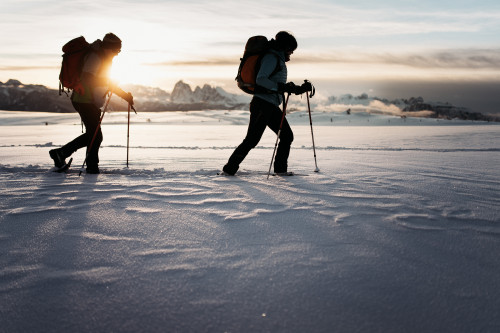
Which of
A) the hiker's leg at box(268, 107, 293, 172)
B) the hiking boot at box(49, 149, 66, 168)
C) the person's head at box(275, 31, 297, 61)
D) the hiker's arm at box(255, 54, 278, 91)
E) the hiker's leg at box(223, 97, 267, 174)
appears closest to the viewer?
the hiker's arm at box(255, 54, 278, 91)

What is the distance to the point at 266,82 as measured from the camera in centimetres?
495

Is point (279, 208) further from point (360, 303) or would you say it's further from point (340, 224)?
point (360, 303)

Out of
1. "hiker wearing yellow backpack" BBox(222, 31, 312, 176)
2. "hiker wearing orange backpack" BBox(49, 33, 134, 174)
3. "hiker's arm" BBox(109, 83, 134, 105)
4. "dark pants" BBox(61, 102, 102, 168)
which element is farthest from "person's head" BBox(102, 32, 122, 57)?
"hiker wearing yellow backpack" BBox(222, 31, 312, 176)

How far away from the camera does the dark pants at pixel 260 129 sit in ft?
17.6

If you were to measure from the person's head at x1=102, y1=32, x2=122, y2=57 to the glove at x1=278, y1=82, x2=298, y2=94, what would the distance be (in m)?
2.38

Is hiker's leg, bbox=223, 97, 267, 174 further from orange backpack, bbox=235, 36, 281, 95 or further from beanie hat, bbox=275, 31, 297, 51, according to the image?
beanie hat, bbox=275, 31, 297, 51

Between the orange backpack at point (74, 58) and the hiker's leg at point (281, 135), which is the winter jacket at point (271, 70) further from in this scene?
the orange backpack at point (74, 58)

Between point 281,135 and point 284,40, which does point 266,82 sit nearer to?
point 284,40

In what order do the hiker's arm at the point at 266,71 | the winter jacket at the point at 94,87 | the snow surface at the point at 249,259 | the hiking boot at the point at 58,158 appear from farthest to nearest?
1. the hiking boot at the point at 58,158
2. the winter jacket at the point at 94,87
3. the hiker's arm at the point at 266,71
4. the snow surface at the point at 249,259

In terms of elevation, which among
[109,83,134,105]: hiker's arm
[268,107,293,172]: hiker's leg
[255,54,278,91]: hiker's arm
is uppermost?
[255,54,278,91]: hiker's arm

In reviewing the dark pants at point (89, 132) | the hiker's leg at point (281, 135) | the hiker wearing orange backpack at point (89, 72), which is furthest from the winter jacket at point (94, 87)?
the hiker's leg at point (281, 135)

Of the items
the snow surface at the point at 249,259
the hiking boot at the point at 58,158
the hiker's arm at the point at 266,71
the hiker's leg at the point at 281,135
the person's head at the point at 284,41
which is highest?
the person's head at the point at 284,41

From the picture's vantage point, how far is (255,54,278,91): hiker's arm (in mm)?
4939

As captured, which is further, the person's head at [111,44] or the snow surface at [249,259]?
the person's head at [111,44]
